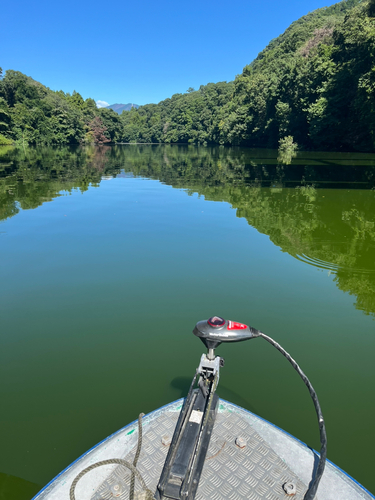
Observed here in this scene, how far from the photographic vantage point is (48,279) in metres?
5.75

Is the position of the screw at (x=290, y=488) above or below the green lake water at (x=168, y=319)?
above

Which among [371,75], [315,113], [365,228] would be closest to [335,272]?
[365,228]

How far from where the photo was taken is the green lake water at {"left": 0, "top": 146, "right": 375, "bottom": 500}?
2.93 meters

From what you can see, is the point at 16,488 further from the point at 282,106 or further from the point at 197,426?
the point at 282,106

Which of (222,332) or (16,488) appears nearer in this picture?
(222,332)

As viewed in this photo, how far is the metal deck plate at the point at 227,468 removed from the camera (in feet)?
6.72

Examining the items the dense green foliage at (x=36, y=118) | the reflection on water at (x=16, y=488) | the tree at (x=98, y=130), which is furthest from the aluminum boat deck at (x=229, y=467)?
the tree at (x=98, y=130)

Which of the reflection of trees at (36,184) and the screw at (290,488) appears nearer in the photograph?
the screw at (290,488)

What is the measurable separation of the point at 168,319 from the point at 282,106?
40460mm

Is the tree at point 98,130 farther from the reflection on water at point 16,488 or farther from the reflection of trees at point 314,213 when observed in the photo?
the reflection on water at point 16,488

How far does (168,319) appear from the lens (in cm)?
451

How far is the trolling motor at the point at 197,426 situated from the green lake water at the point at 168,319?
38.6 inches

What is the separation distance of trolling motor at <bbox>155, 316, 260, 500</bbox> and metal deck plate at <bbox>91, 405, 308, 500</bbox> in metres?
0.18

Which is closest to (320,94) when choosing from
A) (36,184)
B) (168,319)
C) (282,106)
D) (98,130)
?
(282,106)
